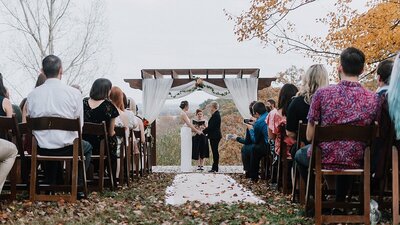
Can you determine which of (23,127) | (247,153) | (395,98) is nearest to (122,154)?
(23,127)

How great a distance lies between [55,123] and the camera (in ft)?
21.4

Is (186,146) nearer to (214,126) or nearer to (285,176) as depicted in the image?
(214,126)

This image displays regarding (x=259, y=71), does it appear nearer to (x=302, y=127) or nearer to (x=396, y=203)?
(x=302, y=127)

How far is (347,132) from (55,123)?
3.11 m

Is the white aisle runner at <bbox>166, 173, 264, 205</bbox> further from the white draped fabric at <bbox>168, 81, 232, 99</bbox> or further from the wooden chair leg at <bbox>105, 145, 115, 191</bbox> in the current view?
the white draped fabric at <bbox>168, 81, 232, 99</bbox>

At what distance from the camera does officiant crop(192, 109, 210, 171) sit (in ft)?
57.6

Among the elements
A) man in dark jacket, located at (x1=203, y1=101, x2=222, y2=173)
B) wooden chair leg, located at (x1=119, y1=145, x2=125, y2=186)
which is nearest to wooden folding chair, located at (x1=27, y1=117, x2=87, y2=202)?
wooden chair leg, located at (x1=119, y1=145, x2=125, y2=186)

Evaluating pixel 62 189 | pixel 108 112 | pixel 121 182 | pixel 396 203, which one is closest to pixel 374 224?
pixel 396 203

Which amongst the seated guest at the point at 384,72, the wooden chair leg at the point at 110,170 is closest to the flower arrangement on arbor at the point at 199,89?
the wooden chair leg at the point at 110,170

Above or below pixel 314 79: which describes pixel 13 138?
below

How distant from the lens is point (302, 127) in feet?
21.1

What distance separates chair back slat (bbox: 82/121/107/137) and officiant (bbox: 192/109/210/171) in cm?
972

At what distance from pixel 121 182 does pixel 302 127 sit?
391 centimetres

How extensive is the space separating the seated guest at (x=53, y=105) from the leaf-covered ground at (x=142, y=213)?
24.1 inches
